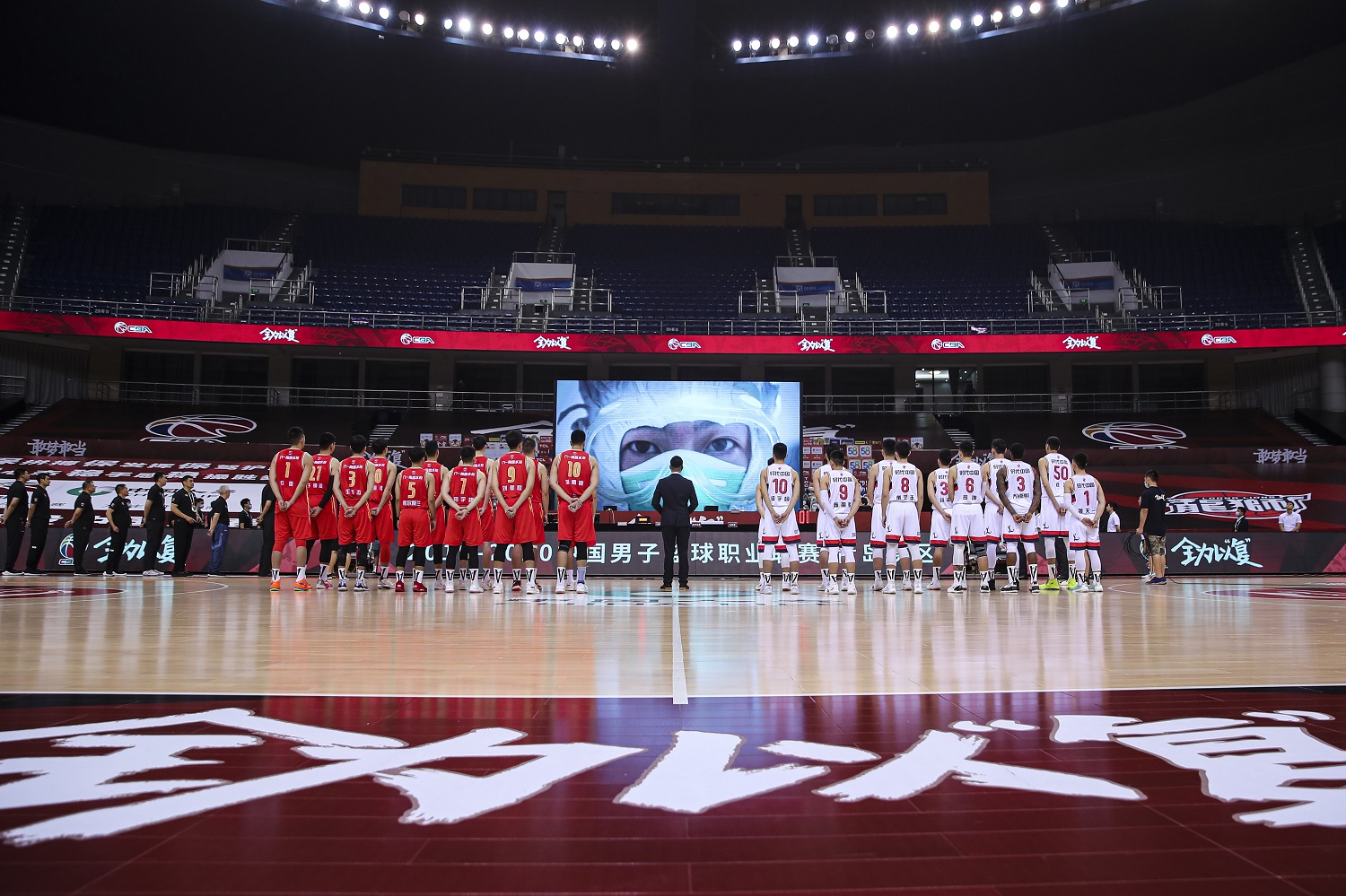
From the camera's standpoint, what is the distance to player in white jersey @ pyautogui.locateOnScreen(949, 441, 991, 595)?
39.8ft

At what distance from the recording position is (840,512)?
11.5 metres

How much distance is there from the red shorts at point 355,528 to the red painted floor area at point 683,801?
809 centimetres

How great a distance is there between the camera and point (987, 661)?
5.27m

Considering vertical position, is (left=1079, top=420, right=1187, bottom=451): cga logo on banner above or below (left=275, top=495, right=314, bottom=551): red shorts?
above

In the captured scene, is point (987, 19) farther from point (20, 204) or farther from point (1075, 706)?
point (20, 204)

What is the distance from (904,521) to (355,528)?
7503 millimetres

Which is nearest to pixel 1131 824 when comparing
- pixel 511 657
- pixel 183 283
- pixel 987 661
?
pixel 987 661

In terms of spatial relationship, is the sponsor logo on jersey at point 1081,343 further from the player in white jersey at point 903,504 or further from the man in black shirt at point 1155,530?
the player in white jersey at point 903,504

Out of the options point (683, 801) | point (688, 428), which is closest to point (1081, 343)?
point (688, 428)

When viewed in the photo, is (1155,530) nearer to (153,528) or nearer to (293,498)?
(293,498)

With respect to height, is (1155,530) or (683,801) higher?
Answer: (1155,530)

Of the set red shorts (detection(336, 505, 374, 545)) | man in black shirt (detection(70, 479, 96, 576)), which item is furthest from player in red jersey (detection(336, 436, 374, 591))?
man in black shirt (detection(70, 479, 96, 576))

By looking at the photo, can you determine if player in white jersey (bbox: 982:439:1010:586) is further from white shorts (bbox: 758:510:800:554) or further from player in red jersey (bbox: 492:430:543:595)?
player in red jersey (bbox: 492:430:543:595)

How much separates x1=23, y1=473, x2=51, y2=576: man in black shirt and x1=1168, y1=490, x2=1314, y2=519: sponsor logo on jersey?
930 inches
